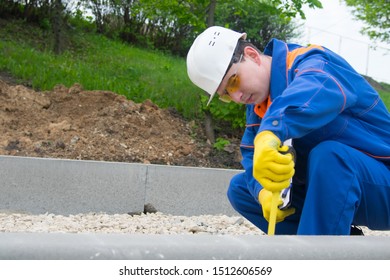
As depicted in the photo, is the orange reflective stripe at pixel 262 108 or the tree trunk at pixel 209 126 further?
the tree trunk at pixel 209 126

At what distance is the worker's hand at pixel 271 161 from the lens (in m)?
2.04

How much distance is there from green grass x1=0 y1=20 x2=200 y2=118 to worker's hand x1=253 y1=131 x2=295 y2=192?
4759mm

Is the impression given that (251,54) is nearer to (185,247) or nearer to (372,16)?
(185,247)

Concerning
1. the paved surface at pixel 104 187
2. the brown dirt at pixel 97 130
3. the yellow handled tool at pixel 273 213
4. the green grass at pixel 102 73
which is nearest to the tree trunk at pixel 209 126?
the brown dirt at pixel 97 130

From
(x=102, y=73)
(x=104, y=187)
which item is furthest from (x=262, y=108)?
(x=102, y=73)

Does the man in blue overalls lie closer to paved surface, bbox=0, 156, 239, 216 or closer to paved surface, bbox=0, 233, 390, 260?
paved surface, bbox=0, 233, 390, 260

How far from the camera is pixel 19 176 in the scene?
4887 mm

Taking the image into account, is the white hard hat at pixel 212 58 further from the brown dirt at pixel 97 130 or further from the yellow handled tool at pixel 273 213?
the brown dirt at pixel 97 130

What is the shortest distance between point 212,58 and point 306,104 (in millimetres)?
626

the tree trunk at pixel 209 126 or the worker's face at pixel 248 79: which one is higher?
the worker's face at pixel 248 79

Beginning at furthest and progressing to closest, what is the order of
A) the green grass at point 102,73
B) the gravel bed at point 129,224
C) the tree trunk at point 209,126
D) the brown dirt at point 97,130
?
the green grass at point 102,73
the tree trunk at point 209,126
the brown dirt at point 97,130
the gravel bed at point 129,224

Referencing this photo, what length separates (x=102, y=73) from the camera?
818cm

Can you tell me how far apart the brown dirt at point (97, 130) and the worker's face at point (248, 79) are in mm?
3163

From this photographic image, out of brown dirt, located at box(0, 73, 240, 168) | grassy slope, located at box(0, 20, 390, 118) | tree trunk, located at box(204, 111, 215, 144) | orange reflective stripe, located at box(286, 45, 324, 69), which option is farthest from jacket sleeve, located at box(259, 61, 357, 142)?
grassy slope, located at box(0, 20, 390, 118)
